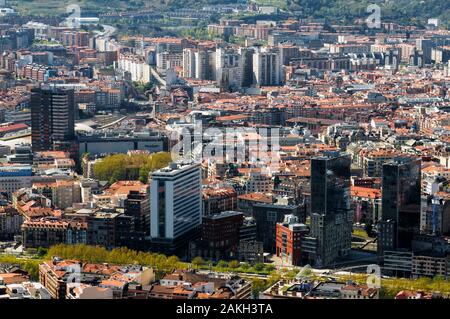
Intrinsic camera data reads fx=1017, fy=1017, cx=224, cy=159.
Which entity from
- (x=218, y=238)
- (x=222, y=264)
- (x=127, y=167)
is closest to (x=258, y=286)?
(x=222, y=264)

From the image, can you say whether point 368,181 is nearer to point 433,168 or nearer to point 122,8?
point 433,168

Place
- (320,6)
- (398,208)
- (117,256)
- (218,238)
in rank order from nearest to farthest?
1. (117,256)
2. (398,208)
3. (218,238)
4. (320,6)

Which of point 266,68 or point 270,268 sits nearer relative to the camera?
point 270,268

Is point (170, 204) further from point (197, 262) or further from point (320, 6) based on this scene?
point (320, 6)

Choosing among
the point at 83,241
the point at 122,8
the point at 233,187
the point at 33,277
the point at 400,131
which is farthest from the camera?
the point at 122,8

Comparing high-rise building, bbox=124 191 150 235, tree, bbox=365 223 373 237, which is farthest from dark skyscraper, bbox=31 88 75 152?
tree, bbox=365 223 373 237

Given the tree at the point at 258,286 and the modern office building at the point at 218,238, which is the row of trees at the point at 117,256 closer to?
the modern office building at the point at 218,238

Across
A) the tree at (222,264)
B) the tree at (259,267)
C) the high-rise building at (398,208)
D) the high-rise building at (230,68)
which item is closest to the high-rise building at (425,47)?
the high-rise building at (230,68)

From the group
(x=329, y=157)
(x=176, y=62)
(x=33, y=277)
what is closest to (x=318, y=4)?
(x=176, y=62)
